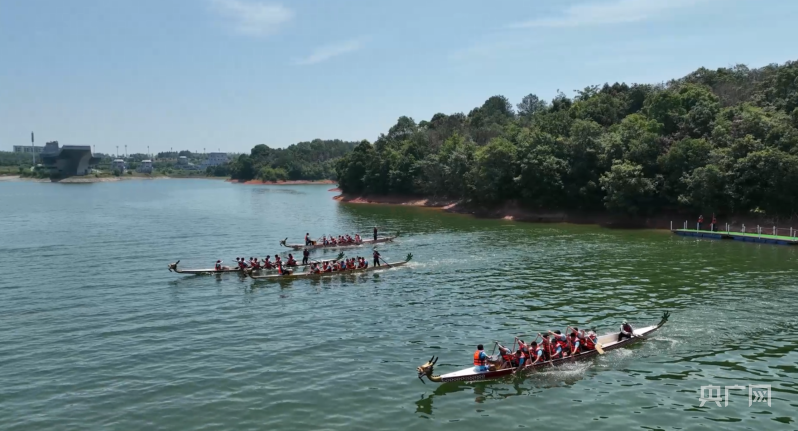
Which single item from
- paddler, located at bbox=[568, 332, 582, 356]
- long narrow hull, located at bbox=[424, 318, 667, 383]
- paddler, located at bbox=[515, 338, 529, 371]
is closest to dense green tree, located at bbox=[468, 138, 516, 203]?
long narrow hull, located at bbox=[424, 318, 667, 383]

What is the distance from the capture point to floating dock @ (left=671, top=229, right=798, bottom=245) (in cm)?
5672

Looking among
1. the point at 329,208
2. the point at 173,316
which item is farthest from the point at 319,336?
the point at 329,208

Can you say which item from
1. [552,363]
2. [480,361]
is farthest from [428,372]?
[552,363]

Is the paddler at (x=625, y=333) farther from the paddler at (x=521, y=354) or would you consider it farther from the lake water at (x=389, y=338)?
the paddler at (x=521, y=354)

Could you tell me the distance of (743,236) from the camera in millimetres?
60094

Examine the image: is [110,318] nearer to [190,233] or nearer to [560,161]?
[190,233]

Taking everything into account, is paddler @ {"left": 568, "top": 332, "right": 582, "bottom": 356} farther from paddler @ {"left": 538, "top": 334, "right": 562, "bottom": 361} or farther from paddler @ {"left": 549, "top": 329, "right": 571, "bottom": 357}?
paddler @ {"left": 538, "top": 334, "right": 562, "bottom": 361}

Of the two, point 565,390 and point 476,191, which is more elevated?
point 476,191

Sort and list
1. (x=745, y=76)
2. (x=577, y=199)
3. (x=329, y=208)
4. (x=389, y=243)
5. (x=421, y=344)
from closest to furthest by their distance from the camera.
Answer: (x=421, y=344) < (x=389, y=243) < (x=577, y=199) < (x=745, y=76) < (x=329, y=208)

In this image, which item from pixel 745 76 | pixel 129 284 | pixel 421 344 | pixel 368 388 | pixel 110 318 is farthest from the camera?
pixel 745 76

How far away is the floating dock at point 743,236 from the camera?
2233 inches

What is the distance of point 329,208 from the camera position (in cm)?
11669

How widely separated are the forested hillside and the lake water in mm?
10629

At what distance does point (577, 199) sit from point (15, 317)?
69.0 metres
